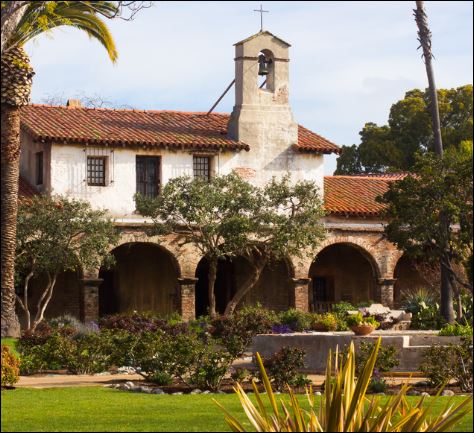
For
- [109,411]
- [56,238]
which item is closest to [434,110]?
[56,238]

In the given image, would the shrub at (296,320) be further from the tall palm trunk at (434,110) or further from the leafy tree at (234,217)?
the tall palm trunk at (434,110)

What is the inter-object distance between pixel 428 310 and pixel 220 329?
255 inches

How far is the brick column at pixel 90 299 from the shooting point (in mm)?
32906

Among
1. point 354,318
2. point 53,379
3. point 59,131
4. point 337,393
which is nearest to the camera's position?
point 337,393

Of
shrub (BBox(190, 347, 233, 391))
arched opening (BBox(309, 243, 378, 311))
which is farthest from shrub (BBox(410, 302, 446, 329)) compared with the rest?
shrub (BBox(190, 347, 233, 391))

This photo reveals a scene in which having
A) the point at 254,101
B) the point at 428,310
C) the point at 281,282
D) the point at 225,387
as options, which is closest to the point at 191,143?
the point at 254,101

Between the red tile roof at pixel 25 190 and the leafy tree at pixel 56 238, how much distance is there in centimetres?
161

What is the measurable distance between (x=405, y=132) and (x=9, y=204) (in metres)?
32.8

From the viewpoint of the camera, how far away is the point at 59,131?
1335 inches

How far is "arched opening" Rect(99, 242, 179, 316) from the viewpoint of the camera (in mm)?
36312

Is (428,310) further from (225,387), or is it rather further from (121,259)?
(225,387)

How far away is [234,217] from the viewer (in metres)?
31.8

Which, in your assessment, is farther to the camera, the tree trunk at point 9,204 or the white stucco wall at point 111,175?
the white stucco wall at point 111,175

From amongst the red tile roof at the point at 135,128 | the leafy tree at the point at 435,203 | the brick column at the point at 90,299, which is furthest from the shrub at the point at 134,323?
the leafy tree at the point at 435,203
